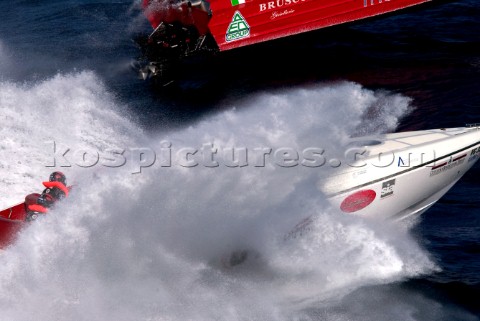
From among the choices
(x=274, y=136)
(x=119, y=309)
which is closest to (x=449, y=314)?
(x=274, y=136)

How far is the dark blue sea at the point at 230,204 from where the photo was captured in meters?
7.43

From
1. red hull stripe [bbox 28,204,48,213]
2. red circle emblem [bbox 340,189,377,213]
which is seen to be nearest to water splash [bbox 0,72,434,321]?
red circle emblem [bbox 340,189,377,213]

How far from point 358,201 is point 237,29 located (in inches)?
279

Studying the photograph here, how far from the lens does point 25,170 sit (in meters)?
11.8

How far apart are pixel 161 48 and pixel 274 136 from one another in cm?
672

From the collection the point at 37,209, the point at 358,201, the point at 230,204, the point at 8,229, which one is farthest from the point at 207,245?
the point at 8,229

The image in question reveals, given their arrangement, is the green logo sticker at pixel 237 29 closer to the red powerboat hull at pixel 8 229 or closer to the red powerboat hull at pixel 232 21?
the red powerboat hull at pixel 232 21

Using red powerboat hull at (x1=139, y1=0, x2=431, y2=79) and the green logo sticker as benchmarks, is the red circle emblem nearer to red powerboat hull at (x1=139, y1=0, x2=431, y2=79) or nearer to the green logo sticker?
red powerboat hull at (x1=139, y1=0, x2=431, y2=79)

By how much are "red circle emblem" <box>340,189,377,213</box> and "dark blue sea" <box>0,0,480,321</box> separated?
1.56 ft

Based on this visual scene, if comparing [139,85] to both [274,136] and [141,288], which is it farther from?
[141,288]

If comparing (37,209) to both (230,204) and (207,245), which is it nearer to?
(207,245)

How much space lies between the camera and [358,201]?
8977 millimetres

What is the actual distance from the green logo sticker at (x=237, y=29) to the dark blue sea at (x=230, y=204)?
0.51 metres

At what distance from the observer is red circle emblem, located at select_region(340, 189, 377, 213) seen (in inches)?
349
